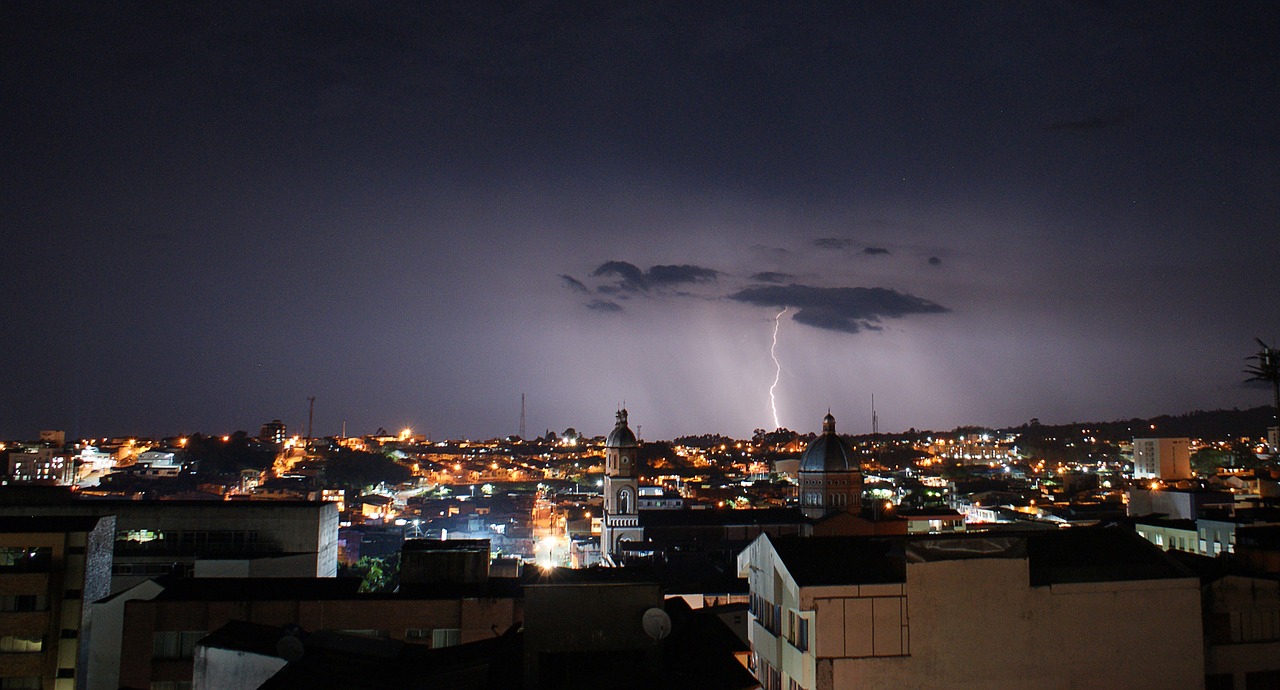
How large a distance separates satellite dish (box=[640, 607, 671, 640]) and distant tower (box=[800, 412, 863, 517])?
182ft

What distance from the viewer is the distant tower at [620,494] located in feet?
215

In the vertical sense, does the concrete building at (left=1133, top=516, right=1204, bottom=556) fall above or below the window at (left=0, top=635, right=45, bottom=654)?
above

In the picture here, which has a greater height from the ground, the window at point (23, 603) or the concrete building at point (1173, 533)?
the concrete building at point (1173, 533)

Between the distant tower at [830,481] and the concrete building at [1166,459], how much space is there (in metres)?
69.4

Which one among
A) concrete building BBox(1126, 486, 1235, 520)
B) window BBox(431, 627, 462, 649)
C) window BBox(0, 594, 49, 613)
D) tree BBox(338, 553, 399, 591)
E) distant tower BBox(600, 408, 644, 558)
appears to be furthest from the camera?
distant tower BBox(600, 408, 644, 558)

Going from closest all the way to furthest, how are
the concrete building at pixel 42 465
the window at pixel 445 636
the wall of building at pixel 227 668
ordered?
the wall of building at pixel 227 668 < the window at pixel 445 636 < the concrete building at pixel 42 465

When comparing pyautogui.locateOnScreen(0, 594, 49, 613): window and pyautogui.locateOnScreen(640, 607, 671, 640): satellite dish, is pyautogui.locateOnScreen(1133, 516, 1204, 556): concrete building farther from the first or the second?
pyautogui.locateOnScreen(0, 594, 49, 613): window

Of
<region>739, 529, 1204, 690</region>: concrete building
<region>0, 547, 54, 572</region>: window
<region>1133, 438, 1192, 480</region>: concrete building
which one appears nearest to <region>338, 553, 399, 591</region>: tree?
<region>0, 547, 54, 572</region>: window

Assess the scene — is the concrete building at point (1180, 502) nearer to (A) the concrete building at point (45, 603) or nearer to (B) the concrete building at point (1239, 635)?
(B) the concrete building at point (1239, 635)

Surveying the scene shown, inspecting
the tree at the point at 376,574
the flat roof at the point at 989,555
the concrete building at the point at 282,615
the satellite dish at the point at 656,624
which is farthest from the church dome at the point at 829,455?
the satellite dish at the point at 656,624

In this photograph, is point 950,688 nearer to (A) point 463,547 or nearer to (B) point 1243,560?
(B) point 1243,560

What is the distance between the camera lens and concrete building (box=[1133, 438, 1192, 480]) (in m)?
122

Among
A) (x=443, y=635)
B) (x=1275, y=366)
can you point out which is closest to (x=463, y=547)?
(x=443, y=635)

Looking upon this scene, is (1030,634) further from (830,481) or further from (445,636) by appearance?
(830,481)
